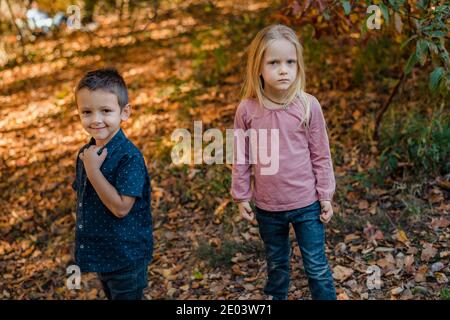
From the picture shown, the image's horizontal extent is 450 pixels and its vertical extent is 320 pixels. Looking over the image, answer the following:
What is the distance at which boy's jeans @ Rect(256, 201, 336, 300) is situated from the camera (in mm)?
2678

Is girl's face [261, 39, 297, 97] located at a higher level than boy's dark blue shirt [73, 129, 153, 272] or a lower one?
higher

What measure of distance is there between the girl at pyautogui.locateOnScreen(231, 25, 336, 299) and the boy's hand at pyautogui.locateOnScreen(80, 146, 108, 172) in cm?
72

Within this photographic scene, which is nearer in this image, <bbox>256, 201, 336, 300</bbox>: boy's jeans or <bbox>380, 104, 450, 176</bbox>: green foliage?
<bbox>256, 201, 336, 300</bbox>: boy's jeans

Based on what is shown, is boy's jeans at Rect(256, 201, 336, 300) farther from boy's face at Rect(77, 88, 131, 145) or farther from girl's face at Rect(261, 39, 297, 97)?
boy's face at Rect(77, 88, 131, 145)

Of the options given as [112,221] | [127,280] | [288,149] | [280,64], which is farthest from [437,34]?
[127,280]

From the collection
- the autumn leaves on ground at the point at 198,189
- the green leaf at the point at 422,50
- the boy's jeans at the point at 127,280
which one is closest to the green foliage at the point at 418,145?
the autumn leaves on ground at the point at 198,189

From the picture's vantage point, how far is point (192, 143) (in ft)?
17.0

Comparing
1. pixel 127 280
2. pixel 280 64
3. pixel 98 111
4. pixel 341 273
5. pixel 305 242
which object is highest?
pixel 280 64

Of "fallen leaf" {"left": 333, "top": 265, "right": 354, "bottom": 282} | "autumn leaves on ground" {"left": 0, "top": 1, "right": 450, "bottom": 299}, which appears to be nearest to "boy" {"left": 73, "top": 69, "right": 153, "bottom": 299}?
"autumn leaves on ground" {"left": 0, "top": 1, "right": 450, "bottom": 299}

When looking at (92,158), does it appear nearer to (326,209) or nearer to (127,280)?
(127,280)

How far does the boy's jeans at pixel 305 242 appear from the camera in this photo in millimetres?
2678

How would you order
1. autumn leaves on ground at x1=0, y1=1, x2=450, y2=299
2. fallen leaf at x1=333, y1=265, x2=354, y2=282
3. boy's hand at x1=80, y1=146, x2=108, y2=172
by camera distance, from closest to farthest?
boy's hand at x1=80, y1=146, x2=108, y2=172, fallen leaf at x1=333, y1=265, x2=354, y2=282, autumn leaves on ground at x1=0, y1=1, x2=450, y2=299

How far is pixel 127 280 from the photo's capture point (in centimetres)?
258

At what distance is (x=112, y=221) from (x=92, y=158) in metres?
0.33
